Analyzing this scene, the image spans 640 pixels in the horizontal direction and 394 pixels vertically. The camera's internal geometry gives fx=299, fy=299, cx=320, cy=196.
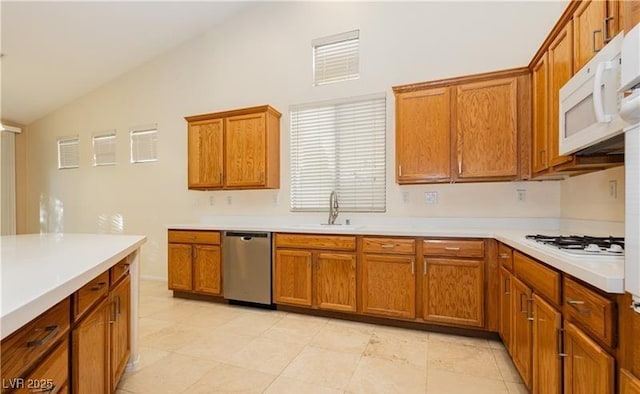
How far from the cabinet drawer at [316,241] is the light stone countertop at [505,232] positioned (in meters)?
0.05

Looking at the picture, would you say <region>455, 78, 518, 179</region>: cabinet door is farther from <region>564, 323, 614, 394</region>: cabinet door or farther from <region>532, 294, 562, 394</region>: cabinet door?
<region>564, 323, 614, 394</region>: cabinet door

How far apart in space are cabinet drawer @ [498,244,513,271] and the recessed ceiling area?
4267 millimetres

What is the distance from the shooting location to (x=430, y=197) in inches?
126

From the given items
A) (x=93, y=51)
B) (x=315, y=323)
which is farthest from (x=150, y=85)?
(x=315, y=323)

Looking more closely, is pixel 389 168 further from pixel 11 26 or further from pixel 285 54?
pixel 11 26

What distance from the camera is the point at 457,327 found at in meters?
2.59

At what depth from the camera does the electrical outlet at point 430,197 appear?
3.18 m

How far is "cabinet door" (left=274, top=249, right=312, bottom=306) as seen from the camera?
307 cm

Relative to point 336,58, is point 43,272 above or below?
below

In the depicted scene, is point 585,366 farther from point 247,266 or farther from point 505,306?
point 247,266

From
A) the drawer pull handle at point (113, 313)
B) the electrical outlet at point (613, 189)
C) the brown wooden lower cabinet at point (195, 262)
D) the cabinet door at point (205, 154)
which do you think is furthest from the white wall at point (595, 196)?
the cabinet door at point (205, 154)

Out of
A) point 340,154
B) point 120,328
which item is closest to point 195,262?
point 120,328

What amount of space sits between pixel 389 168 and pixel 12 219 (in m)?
7.06

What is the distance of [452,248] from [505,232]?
1.43ft
